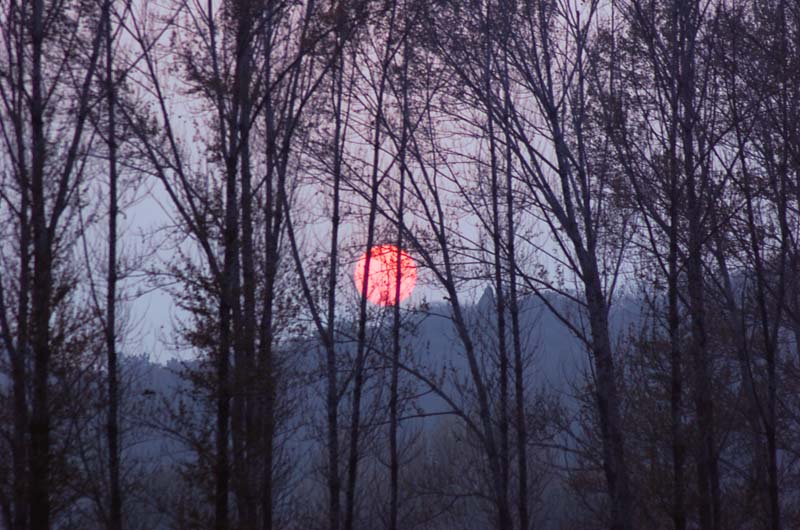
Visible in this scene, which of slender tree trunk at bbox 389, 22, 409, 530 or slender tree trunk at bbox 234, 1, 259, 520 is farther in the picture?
slender tree trunk at bbox 389, 22, 409, 530

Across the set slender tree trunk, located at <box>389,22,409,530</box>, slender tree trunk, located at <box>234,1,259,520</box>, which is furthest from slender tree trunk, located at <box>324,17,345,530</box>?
slender tree trunk, located at <box>234,1,259,520</box>

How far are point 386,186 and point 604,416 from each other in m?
7.19

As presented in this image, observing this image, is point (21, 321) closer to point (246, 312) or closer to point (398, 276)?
point (246, 312)

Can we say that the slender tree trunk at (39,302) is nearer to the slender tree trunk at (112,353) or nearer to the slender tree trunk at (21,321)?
the slender tree trunk at (21,321)

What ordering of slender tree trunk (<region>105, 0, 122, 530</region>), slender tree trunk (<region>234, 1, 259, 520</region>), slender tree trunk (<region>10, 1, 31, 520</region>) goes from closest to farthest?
slender tree trunk (<region>234, 1, 259, 520</region>) < slender tree trunk (<region>10, 1, 31, 520</region>) < slender tree trunk (<region>105, 0, 122, 530</region>)

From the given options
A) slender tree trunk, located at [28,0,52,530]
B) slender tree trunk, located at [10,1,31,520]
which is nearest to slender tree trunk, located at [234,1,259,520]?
slender tree trunk, located at [28,0,52,530]

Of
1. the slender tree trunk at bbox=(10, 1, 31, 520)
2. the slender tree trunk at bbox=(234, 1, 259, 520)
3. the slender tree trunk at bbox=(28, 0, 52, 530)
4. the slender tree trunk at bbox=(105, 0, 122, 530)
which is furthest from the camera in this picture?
the slender tree trunk at bbox=(105, 0, 122, 530)

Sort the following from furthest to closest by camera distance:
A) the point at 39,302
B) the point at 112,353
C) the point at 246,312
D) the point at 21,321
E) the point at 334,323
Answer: the point at 334,323 → the point at 112,353 → the point at 21,321 → the point at 39,302 → the point at 246,312

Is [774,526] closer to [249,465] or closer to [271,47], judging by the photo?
[249,465]

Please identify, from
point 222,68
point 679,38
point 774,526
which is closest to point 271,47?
point 222,68

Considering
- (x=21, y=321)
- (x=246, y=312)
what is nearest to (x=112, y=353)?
(x=21, y=321)

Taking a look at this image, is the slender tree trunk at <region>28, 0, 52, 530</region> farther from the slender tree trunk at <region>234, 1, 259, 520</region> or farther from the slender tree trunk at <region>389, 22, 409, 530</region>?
the slender tree trunk at <region>389, 22, 409, 530</region>

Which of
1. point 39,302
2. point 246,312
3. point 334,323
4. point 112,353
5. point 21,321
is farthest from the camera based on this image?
point 334,323

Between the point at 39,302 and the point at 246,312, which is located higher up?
the point at 39,302
